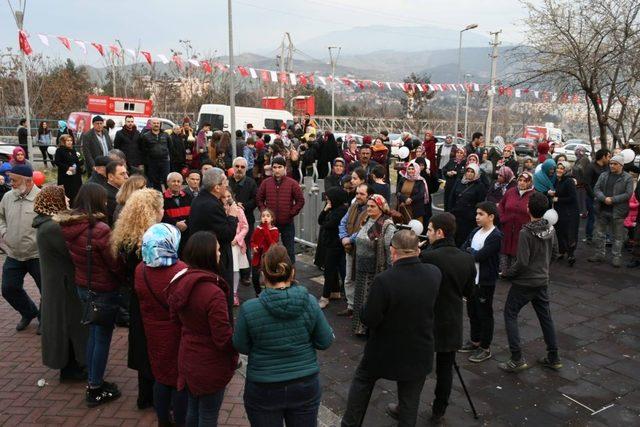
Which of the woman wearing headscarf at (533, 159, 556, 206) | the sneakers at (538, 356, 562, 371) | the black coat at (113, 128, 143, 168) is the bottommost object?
the sneakers at (538, 356, 562, 371)

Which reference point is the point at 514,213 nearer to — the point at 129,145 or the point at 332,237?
the point at 332,237

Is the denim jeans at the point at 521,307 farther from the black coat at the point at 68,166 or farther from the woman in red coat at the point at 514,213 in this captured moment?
the black coat at the point at 68,166

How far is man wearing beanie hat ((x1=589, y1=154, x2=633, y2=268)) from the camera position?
8461 mm

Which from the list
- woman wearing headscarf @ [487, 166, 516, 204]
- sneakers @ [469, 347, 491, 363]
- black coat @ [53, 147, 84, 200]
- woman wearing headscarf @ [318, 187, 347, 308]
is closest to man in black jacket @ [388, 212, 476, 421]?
sneakers @ [469, 347, 491, 363]

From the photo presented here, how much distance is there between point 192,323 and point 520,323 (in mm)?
4637

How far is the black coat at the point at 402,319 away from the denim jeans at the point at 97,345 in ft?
7.22

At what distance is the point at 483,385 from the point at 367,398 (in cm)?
158

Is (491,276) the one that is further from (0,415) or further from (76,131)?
(76,131)

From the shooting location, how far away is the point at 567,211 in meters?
8.63

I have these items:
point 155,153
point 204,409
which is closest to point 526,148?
point 155,153

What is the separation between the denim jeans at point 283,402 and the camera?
9.50ft

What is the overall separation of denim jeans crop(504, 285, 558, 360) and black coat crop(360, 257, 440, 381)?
1.76 m

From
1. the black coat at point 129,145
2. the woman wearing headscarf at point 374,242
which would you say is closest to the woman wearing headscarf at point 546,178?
the woman wearing headscarf at point 374,242

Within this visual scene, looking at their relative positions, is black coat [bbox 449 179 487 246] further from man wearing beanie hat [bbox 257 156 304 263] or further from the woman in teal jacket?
the woman in teal jacket
